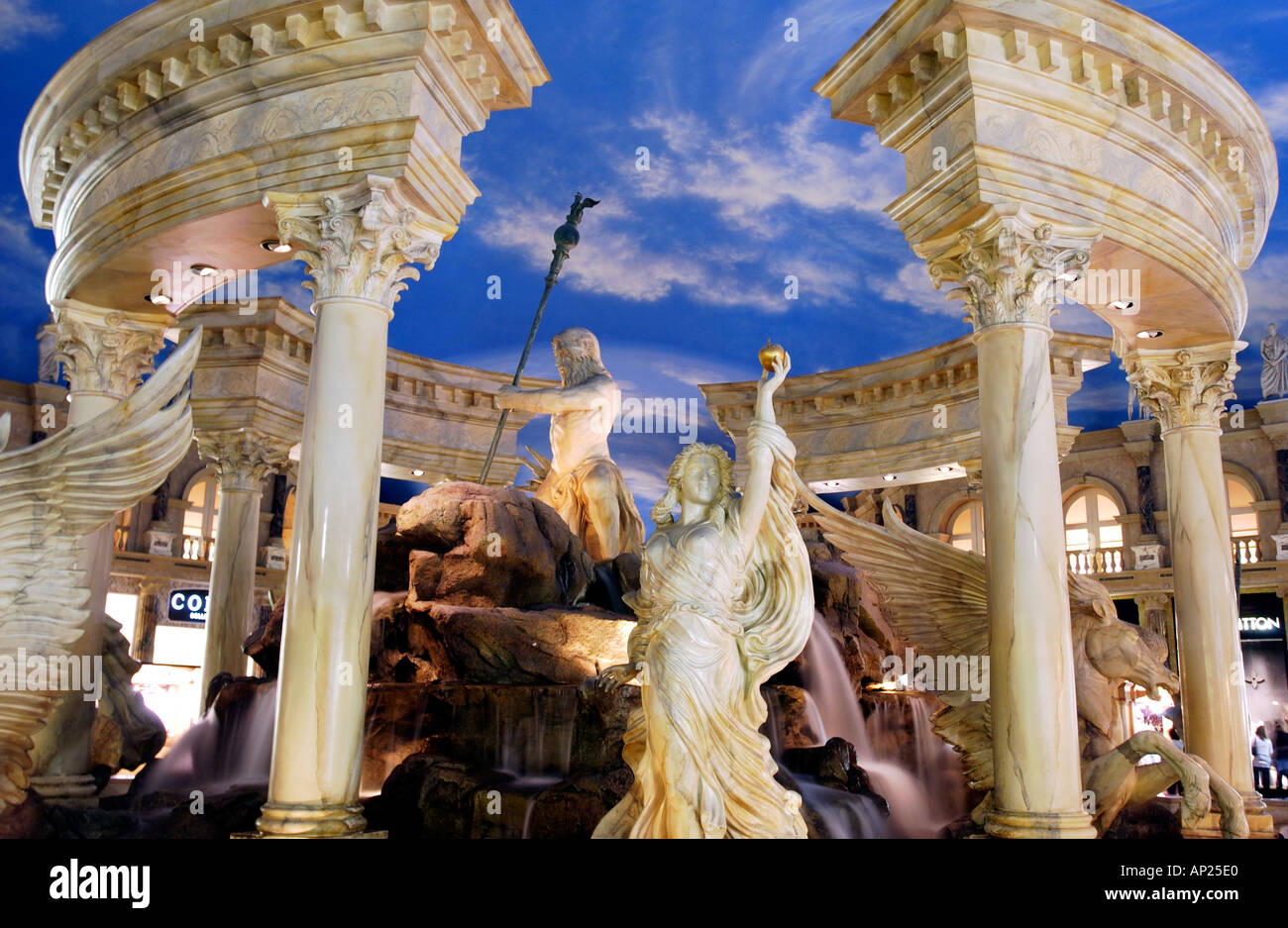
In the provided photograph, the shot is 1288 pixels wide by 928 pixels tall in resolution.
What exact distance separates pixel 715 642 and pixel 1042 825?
3069 millimetres

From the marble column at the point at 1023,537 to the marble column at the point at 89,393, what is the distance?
8093 millimetres

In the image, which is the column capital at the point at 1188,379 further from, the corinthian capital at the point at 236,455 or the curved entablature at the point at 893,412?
the corinthian capital at the point at 236,455

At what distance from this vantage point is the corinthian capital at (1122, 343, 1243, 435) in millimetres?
10453

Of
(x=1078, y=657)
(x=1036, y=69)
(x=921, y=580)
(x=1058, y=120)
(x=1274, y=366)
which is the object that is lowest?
(x=1078, y=657)

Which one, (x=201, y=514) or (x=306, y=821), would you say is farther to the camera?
(x=201, y=514)

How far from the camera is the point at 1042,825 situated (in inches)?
270

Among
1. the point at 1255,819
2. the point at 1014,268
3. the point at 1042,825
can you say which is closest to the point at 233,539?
the point at 1014,268

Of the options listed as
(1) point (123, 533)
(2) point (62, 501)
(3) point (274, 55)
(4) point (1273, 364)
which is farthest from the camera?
(1) point (123, 533)

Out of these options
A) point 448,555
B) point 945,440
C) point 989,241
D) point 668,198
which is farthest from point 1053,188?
point 668,198

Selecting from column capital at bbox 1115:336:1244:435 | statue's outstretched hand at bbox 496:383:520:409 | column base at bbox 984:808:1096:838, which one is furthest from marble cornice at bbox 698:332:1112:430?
column base at bbox 984:808:1096:838

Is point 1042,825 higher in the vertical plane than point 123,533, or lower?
lower

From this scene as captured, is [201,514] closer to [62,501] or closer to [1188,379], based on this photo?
[62,501]

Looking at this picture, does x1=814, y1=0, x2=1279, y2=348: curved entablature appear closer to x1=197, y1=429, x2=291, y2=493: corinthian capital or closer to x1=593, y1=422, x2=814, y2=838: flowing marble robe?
x1=593, y1=422, x2=814, y2=838: flowing marble robe

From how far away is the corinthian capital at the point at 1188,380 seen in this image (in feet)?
34.3
